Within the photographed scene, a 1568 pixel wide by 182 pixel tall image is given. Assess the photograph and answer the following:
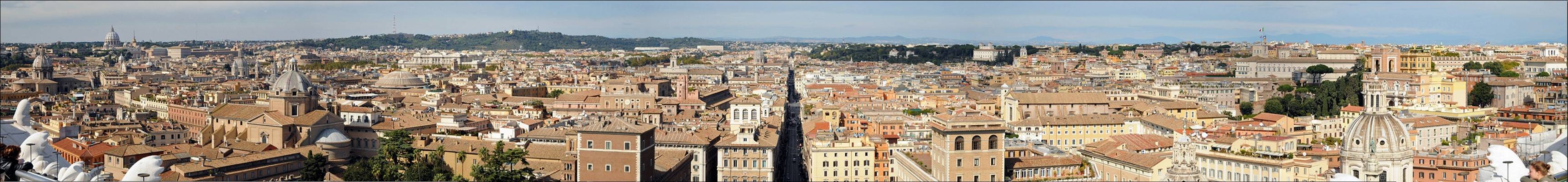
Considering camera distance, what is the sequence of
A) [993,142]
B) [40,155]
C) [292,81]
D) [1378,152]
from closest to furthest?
[40,155] < [993,142] < [1378,152] < [292,81]

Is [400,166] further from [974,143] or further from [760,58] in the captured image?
[760,58]

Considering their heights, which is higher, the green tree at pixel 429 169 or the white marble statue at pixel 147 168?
the white marble statue at pixel 147 168

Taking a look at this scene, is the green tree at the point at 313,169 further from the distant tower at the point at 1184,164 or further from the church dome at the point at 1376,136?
the church dome at the point at 1376,136

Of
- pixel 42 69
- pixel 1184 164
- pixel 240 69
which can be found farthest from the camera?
pixel 240 69

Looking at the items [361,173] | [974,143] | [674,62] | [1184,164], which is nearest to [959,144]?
[974,143]

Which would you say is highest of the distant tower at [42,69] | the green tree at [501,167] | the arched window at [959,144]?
the distant tower at [42,69]

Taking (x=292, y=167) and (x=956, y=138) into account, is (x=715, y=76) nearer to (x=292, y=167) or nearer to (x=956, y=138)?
(x=292, y=167)

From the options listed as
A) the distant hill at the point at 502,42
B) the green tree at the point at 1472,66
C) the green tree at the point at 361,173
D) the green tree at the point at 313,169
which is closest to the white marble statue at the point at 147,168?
the green tree at the point at 361,173

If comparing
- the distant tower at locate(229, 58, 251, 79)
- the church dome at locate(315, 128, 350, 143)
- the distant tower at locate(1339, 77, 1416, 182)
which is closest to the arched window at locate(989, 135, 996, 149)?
the distant tower at locate(1339, 77, 1416, 182)
